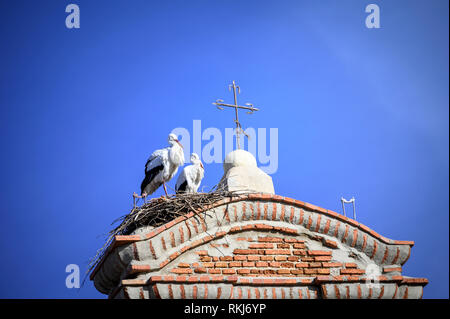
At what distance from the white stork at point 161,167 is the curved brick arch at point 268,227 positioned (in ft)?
11.4

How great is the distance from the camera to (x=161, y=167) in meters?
11.3

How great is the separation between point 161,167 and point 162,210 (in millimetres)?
3411

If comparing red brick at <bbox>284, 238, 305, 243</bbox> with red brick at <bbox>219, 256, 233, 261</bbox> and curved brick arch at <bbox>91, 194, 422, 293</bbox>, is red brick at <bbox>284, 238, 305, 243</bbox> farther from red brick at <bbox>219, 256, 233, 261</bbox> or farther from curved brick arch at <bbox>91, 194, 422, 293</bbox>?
red brick at <bbox>219, 256, 233, 261</bbox>

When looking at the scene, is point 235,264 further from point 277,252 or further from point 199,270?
point 277,252

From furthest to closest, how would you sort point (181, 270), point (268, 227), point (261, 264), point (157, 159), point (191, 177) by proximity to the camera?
point (157, 159) < point (191, 177) < point (268, 227) < point (261, 264) < point (181, 270)

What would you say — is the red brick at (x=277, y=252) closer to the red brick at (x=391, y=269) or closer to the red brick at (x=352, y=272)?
the red brick at (x=352, y=272)

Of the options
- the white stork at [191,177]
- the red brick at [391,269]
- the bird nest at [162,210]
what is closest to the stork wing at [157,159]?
the white stork at [191,177]

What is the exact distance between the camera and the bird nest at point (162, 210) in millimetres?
7758

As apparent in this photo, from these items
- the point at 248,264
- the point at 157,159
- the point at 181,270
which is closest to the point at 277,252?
the point at 248,264

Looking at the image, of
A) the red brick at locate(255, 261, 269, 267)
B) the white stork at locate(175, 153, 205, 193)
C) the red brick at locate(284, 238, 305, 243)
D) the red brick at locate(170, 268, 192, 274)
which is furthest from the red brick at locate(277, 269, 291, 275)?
the white stork at locate(175, 153, 205, 193)

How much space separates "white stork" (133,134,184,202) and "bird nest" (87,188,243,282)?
114 inches
